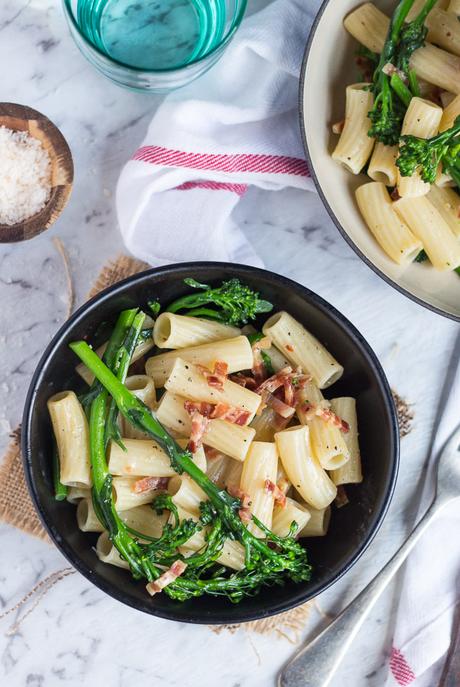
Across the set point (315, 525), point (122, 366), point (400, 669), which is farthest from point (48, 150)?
point (400, 669)

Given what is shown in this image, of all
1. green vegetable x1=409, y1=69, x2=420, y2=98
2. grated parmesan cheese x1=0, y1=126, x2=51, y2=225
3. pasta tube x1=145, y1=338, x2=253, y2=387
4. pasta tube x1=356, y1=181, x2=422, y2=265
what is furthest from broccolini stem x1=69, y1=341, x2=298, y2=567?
green vegetable x1=409, y1=69, x2=420, y2=98

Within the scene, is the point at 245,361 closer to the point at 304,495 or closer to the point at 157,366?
the point at 157,366

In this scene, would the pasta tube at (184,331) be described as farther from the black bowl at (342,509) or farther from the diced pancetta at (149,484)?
the diced pancetta at (149,484)

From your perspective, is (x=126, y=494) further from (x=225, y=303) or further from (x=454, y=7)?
(x=454, y=7)

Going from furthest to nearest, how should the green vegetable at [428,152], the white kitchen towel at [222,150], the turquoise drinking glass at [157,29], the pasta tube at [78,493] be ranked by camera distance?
the turquoise drinking glass at [157,29], the white kitchen towel at [222,150], the pasta tube at [78,493], the green vegetable at [428,152]

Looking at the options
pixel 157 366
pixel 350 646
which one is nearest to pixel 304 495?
pixel 157 366

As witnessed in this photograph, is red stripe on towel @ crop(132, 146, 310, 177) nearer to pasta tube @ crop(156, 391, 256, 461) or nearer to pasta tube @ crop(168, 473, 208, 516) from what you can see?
pasta tube @ crop(156, 391, 256, 461)

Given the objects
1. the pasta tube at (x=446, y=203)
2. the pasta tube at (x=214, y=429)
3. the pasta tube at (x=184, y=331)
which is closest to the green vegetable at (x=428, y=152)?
the pasta tube at (x=446, y=203)
